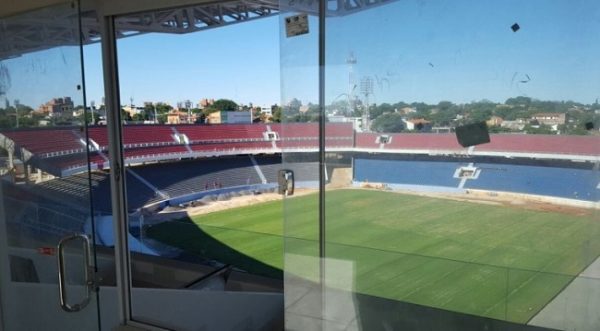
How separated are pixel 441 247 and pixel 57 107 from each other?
1769mm

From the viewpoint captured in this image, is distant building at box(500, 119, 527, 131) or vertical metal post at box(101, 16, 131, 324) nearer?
distant building at box(500, 119, 527, 131)

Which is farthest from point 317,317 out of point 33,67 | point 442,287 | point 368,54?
point 33,67

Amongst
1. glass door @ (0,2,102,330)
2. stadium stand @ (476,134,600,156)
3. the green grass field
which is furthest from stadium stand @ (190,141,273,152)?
stadium stand @ (476,134,600,156)

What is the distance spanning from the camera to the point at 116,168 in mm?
1964

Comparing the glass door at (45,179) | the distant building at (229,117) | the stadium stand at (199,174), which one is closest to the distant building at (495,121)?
the glass door at (45,179)

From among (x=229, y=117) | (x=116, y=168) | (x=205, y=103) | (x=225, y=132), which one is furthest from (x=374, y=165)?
(x=205, y=103)

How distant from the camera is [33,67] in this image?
2.12 metres

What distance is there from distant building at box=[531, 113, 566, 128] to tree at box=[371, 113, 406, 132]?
0.41 m

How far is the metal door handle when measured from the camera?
6.37ft

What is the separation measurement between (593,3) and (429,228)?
1018 millimetres

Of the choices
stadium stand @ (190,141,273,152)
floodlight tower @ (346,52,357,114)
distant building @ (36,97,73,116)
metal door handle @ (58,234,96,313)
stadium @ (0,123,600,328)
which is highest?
floodlight tower @ (346,52,357,114)

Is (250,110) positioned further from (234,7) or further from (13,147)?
(13,147)

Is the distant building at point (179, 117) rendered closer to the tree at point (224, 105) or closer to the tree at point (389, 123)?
the tree at point (224, 105)

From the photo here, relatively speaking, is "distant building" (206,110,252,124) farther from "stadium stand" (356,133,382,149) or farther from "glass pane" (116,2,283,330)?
"stadium stand" (356,133,382,149)
